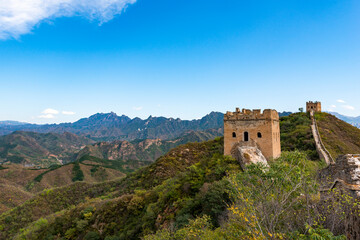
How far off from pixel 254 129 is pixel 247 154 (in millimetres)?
3838

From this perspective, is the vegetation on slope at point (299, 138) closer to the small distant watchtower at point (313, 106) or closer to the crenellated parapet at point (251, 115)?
the small distant watchtower at point (313, 106)

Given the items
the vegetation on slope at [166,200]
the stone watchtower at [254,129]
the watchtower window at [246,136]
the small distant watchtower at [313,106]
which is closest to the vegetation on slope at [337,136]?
the small distant watchtower at [313,106]

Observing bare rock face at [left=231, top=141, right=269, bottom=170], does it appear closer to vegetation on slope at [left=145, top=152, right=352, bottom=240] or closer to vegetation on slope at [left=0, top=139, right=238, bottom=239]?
vegetation on slope at [left=0, top=139, right=238, bottom=239]

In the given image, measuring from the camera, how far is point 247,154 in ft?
60.6

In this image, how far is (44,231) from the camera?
34688mm

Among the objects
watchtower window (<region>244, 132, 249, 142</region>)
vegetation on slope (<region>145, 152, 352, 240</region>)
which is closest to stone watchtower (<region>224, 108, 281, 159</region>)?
watchtower window (<region>244, 132, 249, 142</region>)

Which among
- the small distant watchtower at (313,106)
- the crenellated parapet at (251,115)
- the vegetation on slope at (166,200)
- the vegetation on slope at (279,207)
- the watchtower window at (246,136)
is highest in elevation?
the small distant watchtower at (313,106)

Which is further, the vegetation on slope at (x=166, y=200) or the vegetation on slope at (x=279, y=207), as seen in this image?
the vegetation on slope at (x=166, y=200)

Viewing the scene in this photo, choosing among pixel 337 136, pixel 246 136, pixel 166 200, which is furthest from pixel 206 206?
pixel 337 136

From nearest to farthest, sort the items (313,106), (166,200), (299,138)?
(166,200) < (299,138) < (313,106)

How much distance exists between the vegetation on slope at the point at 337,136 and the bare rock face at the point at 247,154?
790 inches

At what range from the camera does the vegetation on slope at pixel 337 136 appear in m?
36.8

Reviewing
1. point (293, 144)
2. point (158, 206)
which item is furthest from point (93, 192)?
point (293, 144)

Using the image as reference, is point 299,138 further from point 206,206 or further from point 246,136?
point 206,206
